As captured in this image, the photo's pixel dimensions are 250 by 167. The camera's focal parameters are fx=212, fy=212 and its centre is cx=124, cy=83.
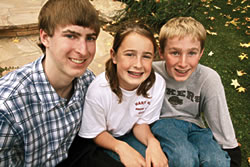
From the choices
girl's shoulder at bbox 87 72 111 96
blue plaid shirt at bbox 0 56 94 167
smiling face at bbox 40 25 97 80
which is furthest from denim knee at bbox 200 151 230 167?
smiling face at bbox 40 25 97 80

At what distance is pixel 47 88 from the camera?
149 centimetres

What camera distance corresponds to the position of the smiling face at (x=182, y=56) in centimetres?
185

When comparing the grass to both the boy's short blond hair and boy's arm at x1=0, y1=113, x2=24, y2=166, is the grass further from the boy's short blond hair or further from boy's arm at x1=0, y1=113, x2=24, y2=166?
boy's arm at x1=0, y1=113, x2=24, y2=166

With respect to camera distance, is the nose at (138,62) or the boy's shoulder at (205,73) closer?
the nose at (138,62)

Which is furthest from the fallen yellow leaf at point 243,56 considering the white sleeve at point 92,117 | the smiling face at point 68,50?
the smiling face at point 68,50

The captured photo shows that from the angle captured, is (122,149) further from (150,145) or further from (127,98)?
(127,98)

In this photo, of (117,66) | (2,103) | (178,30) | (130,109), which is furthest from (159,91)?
(2,103)

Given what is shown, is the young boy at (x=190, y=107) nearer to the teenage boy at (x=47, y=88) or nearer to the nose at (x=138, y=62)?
the nose at (x=138, y=62)

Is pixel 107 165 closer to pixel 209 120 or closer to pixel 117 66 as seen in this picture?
pixel 117 66

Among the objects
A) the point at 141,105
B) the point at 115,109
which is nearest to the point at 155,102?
the point at 141,105

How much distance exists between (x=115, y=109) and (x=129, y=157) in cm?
40

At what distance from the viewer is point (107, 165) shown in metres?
1.67

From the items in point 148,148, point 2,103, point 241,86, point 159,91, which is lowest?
point 241,86

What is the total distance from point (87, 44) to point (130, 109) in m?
0.70
